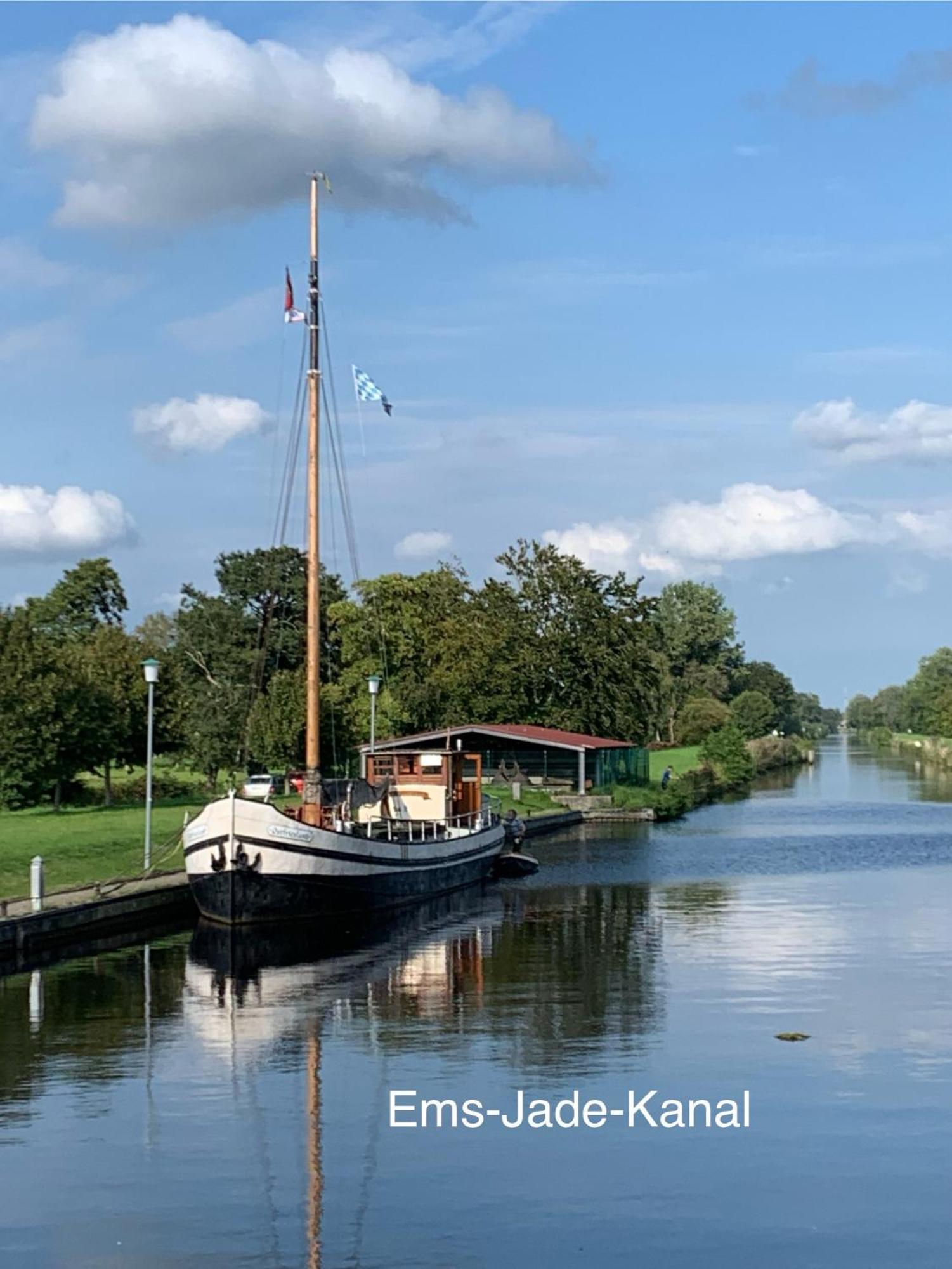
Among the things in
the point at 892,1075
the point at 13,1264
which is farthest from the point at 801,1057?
the point at 13,1264

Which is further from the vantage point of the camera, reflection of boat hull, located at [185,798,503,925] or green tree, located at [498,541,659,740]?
green tree, located at [498,541,659,740]

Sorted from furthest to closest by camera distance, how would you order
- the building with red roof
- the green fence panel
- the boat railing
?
1. the green fence panel
2. the building with red roof
3. the boat railing

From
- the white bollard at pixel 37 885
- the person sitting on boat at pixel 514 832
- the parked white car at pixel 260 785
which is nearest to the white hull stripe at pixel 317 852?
the white bollard at pixel 37 885

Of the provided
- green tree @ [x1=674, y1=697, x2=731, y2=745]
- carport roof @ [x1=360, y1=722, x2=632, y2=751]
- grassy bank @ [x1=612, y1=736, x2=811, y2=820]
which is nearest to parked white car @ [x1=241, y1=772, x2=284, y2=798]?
carport roof @ [x1=360, y1=722, x2=632, y2=751]

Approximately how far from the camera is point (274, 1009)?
2714cm

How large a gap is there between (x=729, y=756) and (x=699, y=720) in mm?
31710

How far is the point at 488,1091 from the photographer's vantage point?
814 inches

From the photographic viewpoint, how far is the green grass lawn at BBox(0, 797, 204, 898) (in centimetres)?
3834

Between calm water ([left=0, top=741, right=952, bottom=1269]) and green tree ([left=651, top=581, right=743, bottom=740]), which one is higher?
green tree ([left=651, top=581, right=743, bottom=740])

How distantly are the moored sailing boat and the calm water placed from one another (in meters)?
1.41

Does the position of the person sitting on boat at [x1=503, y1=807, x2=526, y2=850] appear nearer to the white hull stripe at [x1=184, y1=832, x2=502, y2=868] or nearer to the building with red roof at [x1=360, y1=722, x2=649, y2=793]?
the white hull stripe at [x1=184, y1=832, x2=502, y2=868]

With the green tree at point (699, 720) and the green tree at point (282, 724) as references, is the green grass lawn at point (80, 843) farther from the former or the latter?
the green tree at point (699, 720)

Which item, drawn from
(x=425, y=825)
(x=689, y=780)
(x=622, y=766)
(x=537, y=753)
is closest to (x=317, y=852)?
(x=425, y=825)

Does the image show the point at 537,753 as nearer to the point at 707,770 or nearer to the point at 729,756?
the point at 707,770
